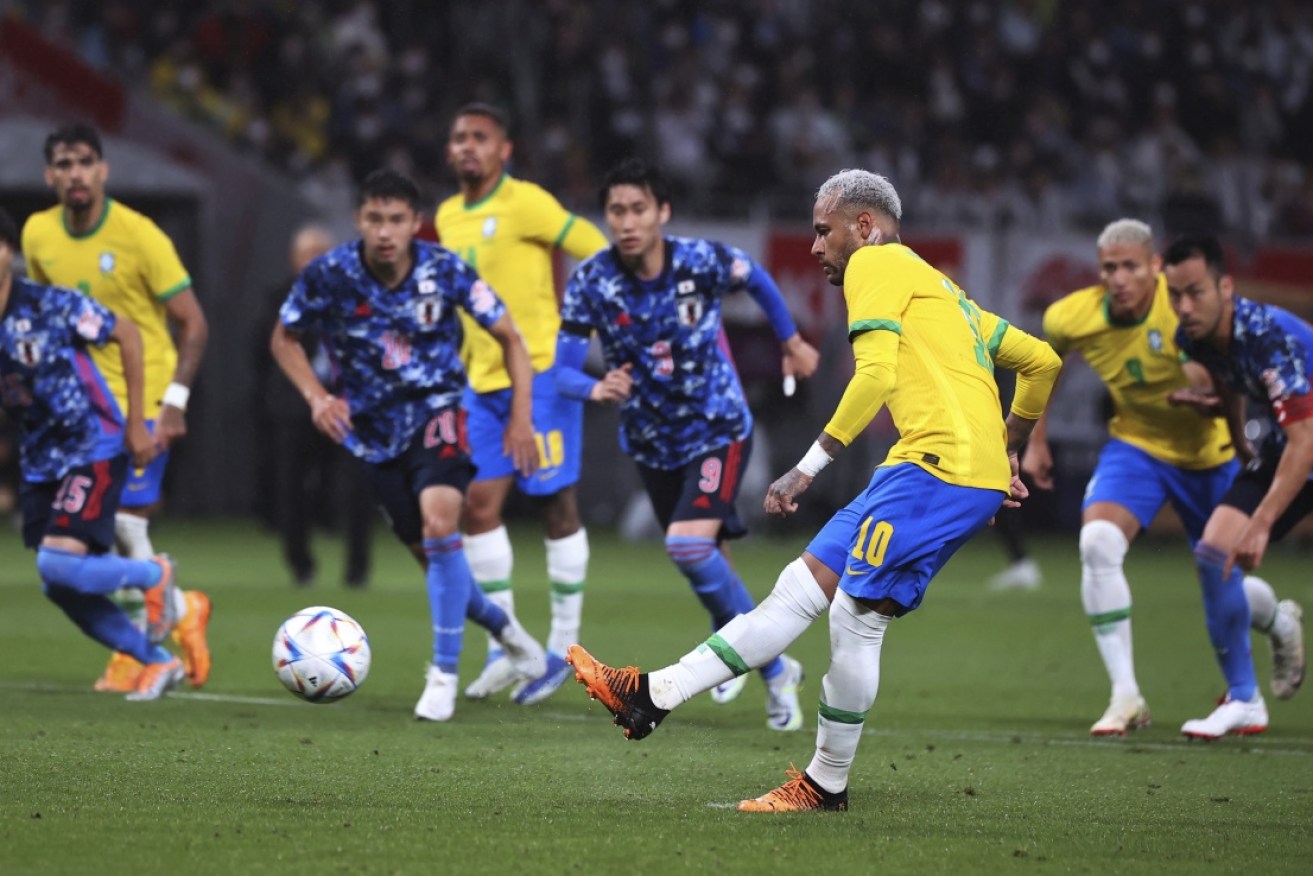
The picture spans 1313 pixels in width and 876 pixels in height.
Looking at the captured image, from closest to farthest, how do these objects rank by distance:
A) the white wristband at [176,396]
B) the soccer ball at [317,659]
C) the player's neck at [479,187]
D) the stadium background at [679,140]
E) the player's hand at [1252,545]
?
the soccer ball at [317,659], the player's hand at [1252,545], the white wristband at [176,396], the player's neck at [479,187], the stadium background at [679,140]

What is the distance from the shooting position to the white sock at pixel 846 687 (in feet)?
20.1

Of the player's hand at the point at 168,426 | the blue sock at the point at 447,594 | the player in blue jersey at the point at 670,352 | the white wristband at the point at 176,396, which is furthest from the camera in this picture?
the white wristband at the point at 176,396

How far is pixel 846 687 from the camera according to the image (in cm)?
614

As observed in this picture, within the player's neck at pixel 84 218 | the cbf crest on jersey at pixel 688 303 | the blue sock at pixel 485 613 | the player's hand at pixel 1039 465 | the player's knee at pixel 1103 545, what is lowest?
the blue sock at pixel 485 613

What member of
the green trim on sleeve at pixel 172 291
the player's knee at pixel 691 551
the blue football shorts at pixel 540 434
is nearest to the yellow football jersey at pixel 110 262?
the green trim on sleeve at pixel 172 291

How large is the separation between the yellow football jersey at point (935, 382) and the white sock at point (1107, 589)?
260cm

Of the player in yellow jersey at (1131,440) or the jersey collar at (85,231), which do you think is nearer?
the player in yellow jersey at (1131,440)

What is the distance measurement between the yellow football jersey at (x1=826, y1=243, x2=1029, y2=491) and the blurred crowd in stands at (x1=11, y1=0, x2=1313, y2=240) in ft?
51.4

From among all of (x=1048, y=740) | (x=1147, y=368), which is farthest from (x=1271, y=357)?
(x=1048, y=740)

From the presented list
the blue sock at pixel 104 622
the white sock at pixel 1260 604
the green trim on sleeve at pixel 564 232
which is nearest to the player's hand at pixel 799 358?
the green trim on sleeve at pixel 564 232

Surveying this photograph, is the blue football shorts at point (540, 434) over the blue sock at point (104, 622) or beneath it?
over

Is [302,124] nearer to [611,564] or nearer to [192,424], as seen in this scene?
[192,424]

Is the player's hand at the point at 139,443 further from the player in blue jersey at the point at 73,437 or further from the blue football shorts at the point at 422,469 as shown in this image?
the blue football shorts at the point at 422,469

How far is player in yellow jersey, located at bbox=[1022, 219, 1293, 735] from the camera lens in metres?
8.76
